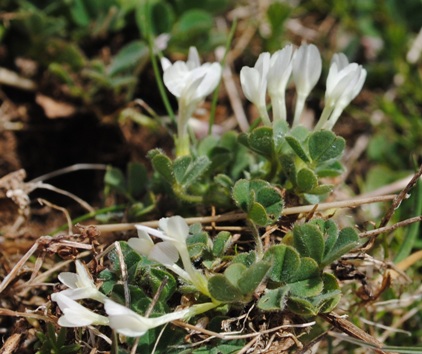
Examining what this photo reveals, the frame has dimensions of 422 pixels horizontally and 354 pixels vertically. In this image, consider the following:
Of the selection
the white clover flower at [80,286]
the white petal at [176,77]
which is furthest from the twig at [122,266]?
the white petal at [176,77]

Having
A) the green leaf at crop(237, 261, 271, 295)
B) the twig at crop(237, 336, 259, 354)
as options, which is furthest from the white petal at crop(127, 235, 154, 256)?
the twig at crop(237, 336, 259, 354)

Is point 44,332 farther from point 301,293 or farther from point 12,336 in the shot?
point 301,293

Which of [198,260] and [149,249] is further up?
[149,249]

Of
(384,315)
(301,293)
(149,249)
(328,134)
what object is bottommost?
(384,315)

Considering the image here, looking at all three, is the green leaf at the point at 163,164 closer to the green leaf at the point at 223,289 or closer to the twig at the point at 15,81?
the green leaf at the point at 223,289

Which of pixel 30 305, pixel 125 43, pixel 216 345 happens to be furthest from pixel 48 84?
pixel 216 345

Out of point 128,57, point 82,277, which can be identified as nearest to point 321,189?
point 82,277

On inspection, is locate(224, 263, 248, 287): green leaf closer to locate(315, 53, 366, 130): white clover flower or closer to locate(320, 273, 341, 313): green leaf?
locate(320, 273, 341, 313): green leaf
